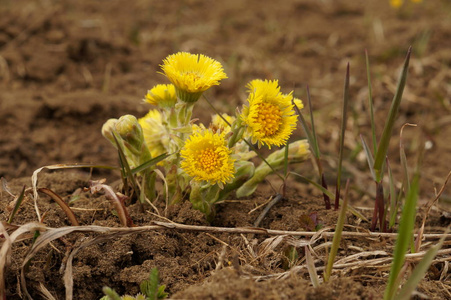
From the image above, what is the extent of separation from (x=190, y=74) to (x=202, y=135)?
0.20 m

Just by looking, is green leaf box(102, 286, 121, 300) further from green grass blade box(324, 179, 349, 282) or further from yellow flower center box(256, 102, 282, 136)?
yellow flower center box(256, 102, 282, 136)

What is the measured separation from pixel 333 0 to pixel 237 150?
13.4ft

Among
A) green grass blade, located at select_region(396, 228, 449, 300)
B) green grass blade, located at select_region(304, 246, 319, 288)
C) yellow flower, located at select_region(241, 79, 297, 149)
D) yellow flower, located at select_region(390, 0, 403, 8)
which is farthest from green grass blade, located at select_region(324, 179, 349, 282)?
yellow flower, located at select_region(390, 0, 403, 8)

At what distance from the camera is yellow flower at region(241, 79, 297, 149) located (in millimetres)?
1603

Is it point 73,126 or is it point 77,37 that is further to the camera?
point 77,37

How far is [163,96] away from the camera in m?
1.78

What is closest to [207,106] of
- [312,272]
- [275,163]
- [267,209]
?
[275,163]

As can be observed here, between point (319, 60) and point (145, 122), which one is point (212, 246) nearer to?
point (145, 122)

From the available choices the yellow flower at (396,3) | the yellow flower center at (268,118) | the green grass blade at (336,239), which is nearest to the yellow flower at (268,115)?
the yellow flower center at (268,118)

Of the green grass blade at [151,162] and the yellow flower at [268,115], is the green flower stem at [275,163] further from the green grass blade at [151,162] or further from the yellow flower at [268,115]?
the green grass blade at [151,162]

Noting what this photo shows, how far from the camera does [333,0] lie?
17.8 ft

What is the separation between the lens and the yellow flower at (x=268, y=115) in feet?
5.26

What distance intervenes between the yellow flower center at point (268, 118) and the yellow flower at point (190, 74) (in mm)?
160

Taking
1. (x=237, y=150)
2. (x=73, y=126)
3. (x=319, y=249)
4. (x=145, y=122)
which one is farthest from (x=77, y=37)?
(x=319, y=249)
